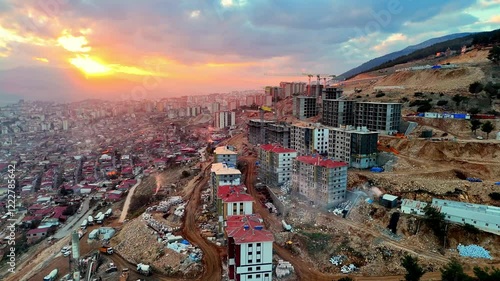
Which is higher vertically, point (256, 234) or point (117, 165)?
point (256, 234)

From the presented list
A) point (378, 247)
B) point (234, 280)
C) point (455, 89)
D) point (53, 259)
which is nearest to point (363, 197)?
point (378, 247)

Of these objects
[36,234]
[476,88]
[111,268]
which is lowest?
[36,234]

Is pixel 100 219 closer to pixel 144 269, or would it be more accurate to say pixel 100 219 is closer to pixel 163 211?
pixel 163 211

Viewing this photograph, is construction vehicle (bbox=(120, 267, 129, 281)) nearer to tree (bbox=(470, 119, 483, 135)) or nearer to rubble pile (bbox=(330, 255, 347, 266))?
rubble pile (bbox=(330, 255, 347, 266))

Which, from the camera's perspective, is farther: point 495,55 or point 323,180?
point 495,55

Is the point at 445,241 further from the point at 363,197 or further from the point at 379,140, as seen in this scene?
the point at 379,140

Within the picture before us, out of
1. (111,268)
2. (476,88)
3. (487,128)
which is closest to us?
(111,268)

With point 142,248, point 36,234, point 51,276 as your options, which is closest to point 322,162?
point 142,248

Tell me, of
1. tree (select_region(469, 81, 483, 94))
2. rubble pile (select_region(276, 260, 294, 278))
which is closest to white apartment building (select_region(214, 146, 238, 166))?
rubble pile (select_region(276, 260, 294, 278))
